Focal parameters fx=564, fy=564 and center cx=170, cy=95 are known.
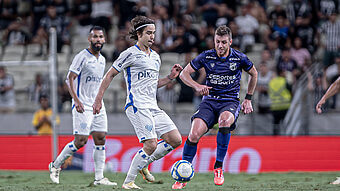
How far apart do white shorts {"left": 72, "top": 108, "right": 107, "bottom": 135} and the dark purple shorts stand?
1781 millimetres

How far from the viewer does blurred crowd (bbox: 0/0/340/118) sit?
53.1 ft

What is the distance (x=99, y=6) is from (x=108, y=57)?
2213 millimetres

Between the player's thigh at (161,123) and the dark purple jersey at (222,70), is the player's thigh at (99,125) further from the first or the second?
the dark purple jersey at (222,70)

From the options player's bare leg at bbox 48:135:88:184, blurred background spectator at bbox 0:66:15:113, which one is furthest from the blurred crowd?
player's bare leg at bbox 48:135:88:184

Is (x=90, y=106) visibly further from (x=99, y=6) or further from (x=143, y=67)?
(x=99, y=6)

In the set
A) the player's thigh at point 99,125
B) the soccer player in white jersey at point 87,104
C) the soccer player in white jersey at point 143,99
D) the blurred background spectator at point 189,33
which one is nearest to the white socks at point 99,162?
the soccer player in white jersey at point 87,104

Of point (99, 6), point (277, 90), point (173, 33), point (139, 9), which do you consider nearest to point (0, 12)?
point (99, 6)

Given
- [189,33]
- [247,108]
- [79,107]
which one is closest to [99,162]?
[79,107]

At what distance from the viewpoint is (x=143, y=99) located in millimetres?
8602

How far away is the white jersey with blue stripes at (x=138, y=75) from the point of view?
8.55 metres

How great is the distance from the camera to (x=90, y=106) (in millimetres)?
9922

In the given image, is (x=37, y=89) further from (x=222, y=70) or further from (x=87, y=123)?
(x=222, y=70)

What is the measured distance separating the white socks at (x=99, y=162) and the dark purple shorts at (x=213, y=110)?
1882 millimetres

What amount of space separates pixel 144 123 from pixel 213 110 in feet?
3.95
